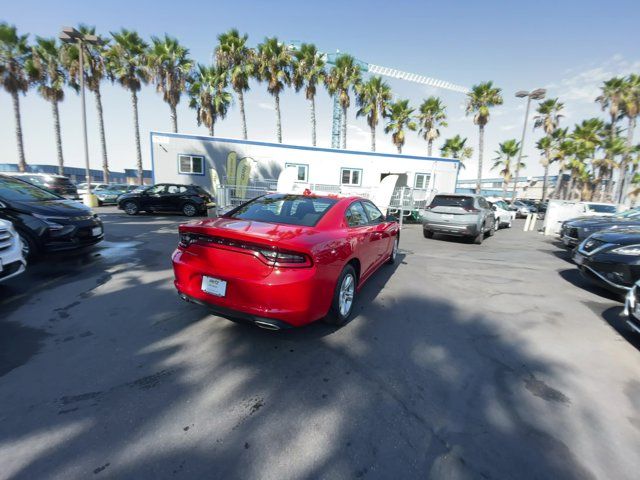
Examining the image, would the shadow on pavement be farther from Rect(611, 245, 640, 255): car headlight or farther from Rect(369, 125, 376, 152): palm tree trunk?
Rect(369, 125, 376, 152): palm tree trunk

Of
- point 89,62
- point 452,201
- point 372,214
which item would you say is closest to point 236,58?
point 89,62

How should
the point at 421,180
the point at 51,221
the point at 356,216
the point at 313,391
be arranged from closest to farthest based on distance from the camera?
the point at 313,391 < the point at 356,216 < the point at 51,221 < the point at 421,180

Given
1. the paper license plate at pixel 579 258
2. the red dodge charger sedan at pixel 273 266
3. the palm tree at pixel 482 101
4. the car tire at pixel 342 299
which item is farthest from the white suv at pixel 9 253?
the palm tree at pixel 482 101

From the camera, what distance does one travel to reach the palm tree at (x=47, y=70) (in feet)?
68.3

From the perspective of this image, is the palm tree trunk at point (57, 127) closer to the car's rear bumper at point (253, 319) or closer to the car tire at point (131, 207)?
the car tire at point (131, 207)

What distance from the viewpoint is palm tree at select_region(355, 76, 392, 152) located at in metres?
26.2

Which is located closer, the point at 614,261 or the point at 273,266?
the point at 273,266

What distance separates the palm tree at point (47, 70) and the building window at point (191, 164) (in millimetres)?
15034

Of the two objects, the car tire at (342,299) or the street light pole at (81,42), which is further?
the street light pole at (81,42)

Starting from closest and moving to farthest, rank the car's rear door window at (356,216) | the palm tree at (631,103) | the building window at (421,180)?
the car's rear door window at (356,216) < the building window at (421,180) < the palm tree at (631,103)

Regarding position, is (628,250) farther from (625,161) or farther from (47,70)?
(625,161)

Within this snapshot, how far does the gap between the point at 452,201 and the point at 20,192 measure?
10825mm

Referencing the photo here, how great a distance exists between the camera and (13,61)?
20.6 m

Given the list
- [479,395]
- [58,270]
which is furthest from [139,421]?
[58,270]
